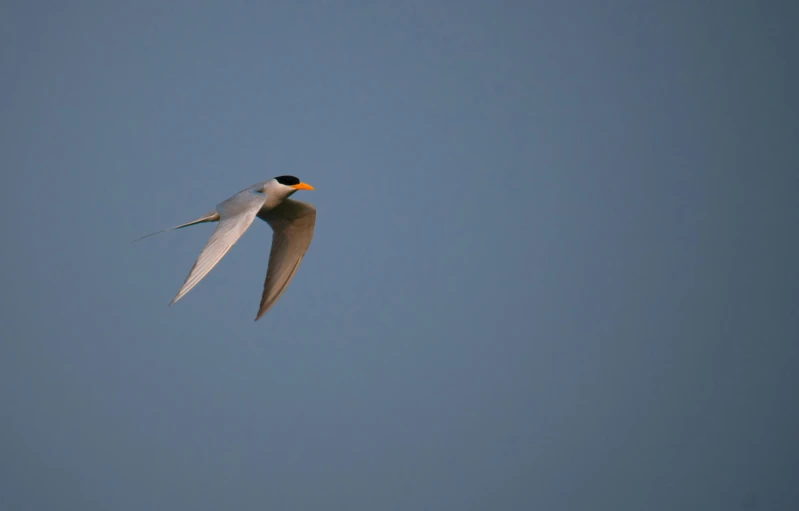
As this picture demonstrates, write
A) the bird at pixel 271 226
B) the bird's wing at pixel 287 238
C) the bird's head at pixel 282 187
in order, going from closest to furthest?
1. the bird at pixel 271 226
2. the bird's head at pixel 282 187
3. the bird's wing at pixel 287 238

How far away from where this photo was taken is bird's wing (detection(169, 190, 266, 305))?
6.93 m

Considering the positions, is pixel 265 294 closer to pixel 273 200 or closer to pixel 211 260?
pixel 273 200

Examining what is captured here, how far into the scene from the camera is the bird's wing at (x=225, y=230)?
693 cm

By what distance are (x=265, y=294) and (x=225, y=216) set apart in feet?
7.89

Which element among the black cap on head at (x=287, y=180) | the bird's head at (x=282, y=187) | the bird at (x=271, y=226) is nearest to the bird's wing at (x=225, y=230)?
the bird at (x=271, y=226)

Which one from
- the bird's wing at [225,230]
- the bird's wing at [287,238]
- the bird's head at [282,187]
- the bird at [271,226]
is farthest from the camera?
the bird's wing at [287,238]

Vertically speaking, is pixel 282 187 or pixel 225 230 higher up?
pixel 282 187

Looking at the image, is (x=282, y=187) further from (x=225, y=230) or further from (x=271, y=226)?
(x=225, y=230)

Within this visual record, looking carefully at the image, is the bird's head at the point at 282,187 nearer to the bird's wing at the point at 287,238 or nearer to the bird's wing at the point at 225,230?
the bird's wing at the point at 225,230

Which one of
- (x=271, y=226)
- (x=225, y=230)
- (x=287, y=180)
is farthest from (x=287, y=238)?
(x=225, y=230)

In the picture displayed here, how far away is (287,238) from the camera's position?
11859mm

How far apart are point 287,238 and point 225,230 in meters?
3.80

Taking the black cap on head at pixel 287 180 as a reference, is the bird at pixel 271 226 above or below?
below

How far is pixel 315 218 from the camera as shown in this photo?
12.1 meters
